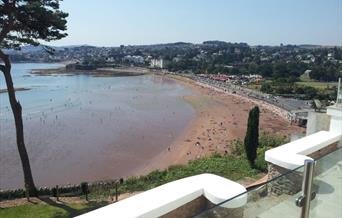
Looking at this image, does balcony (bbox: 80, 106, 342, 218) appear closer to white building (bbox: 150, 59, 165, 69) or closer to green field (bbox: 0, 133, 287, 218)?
green field (bbox: 0, 133, 287, 218)

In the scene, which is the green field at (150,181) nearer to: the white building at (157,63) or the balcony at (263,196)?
the balcony at (263,196)

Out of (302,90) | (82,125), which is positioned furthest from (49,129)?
(302,90)

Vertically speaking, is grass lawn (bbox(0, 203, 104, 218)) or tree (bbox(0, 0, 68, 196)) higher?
tree (bbox(0, 0, 68, 196))

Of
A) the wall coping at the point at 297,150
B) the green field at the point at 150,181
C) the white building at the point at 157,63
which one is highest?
the wall coping at the point at 297,150

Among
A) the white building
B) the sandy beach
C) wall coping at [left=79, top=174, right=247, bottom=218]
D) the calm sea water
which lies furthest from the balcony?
the white building

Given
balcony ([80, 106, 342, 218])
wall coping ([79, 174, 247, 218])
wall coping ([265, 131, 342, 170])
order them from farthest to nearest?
wall coping ([265, 131, 342, 170]), wall coping ([79, 174, 247, 218]), balcony ([80, 106, 342, 218])

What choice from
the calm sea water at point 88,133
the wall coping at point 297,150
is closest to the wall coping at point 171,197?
the wall coping at point 297,150

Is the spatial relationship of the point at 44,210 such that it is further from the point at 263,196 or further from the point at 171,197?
the point at 263,196

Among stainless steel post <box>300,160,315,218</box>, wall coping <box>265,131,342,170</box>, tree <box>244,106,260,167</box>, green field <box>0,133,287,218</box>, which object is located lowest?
green field <box>0,133,287,218</box>

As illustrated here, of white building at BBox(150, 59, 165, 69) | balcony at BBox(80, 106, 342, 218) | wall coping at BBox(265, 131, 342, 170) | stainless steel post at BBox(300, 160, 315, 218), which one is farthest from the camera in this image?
white building at BBox(150, 59, 165, 69)
